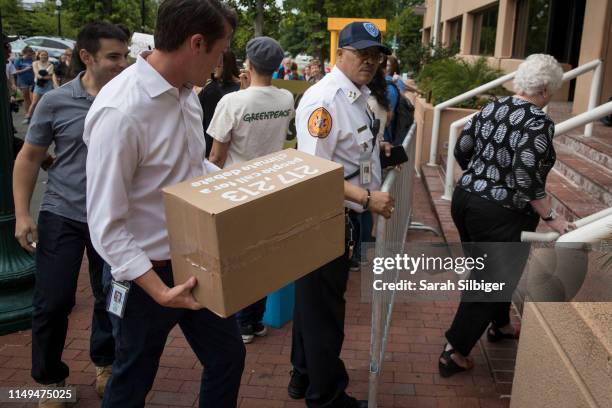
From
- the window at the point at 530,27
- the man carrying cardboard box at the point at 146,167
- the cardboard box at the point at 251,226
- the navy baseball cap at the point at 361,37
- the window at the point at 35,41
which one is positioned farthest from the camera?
the window at the point at 35,41

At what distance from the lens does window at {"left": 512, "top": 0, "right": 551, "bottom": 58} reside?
13984 millimetres

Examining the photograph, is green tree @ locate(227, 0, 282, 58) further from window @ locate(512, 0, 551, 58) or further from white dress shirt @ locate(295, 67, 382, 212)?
white dress shirt @ locate(295, 67, 382, 212)

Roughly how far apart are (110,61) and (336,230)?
1623mm

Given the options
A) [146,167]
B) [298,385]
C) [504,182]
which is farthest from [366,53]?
[298,385]

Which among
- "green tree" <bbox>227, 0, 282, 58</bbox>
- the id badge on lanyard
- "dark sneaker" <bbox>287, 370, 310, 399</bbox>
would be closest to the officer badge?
the id badge on lanyard

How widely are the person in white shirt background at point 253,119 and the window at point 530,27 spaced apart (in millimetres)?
12090

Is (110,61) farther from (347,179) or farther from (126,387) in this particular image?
(126,387)

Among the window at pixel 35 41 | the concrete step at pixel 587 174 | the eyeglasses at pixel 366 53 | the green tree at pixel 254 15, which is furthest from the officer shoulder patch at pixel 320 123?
the window at pixel 35 41


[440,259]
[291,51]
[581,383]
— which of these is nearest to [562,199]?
[440,259]

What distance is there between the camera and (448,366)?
3.45m

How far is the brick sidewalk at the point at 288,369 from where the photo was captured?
10.5 ft

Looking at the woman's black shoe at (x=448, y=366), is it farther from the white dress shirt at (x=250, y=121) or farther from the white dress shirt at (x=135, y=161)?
the white dress shirt at (x=135, y=161)

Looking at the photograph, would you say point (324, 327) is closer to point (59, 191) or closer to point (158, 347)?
point (158, 347)

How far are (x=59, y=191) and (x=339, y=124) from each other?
4.99 feet
